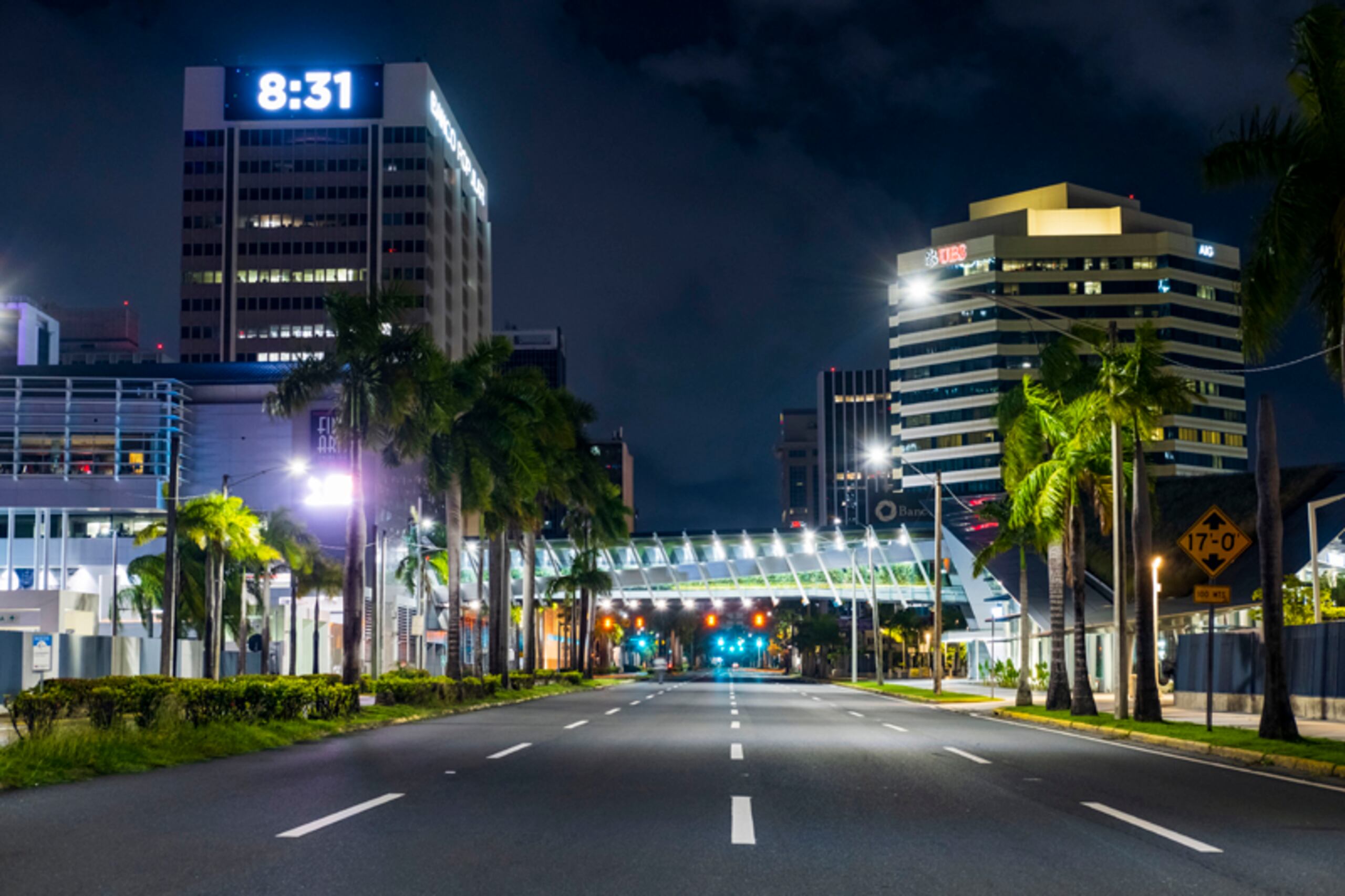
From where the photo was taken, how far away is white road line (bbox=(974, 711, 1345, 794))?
14.6 metres

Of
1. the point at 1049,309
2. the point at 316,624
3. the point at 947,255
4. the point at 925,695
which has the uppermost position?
the point at 947,255

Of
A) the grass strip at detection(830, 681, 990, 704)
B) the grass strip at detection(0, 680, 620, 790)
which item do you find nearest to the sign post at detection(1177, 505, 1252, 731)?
the grass strip at detection(0, 680, 620, 790)

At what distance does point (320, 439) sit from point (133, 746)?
86792 millimetres

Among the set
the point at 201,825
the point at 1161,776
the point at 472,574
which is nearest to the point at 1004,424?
the point at 1161,776

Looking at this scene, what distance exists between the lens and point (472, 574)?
110500 millimetres

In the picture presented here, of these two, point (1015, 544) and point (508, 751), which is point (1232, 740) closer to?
point (508, 751)

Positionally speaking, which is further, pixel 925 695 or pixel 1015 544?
pixel 925 695

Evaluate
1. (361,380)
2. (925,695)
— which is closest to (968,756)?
(361,380)

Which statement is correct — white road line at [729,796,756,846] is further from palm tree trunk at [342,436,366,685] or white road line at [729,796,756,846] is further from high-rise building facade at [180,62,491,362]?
high-rise building facade at [180,62,491,362]

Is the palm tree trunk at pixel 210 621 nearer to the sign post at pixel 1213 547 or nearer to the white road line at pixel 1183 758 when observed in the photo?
the white road line at pixel 1183 758

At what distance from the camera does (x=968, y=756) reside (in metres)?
17.8

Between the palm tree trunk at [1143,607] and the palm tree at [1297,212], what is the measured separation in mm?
5081

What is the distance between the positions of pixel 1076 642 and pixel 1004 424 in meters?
6.11

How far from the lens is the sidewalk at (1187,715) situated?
24141 mm
